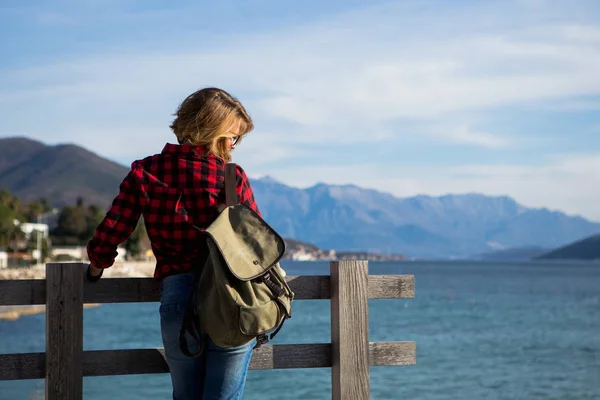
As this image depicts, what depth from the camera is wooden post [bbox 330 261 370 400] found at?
5367 millimetres

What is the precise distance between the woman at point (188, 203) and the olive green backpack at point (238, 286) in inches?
4.5

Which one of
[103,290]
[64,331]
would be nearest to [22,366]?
[64,331]

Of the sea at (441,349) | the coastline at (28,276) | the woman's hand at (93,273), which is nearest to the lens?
the woman's hand at (93,273)

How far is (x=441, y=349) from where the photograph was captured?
125ft

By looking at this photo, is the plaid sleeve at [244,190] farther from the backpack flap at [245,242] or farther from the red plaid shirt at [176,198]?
the backpack flap at [245,242]

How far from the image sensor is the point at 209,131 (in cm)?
418

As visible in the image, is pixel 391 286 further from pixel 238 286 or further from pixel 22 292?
pixel 22 292

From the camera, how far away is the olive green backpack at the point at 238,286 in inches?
154

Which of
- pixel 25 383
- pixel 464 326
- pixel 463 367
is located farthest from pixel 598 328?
pixel 25 383

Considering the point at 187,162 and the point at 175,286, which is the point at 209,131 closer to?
the point at 187,162

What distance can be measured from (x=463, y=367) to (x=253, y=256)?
28.1 m

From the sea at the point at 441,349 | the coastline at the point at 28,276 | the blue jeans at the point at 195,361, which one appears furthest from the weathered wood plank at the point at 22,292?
the coastline at the point at 28,276

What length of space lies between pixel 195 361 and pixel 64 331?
111cm

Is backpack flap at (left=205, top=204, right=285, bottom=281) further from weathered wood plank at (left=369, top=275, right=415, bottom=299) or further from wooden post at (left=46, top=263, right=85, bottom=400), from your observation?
weathered wood plank at (left=369, top=275, right=415, bottom=299)
